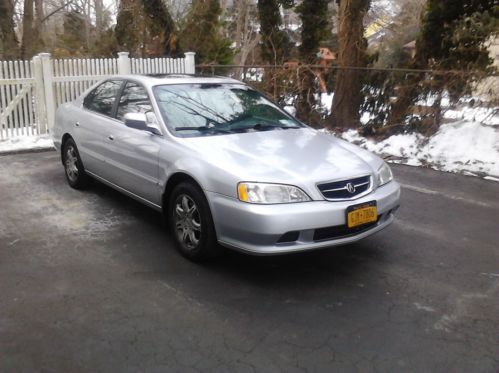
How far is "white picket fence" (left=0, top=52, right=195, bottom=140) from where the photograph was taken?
32.4 ft

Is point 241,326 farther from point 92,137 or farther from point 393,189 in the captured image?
point 92,137

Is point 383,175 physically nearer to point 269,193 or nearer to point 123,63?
point 269,193

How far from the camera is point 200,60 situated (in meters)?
18.0

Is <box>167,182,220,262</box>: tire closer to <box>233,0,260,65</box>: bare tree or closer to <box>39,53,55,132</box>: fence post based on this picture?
<box>39,53,55,132</box>: fence post

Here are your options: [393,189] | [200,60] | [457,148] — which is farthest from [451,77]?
[200,60]

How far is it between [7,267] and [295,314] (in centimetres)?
240

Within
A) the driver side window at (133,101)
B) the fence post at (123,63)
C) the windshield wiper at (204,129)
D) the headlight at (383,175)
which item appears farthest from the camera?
the fence post at (123,63)

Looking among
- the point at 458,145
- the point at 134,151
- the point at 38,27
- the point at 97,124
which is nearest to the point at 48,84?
the point at 97,124

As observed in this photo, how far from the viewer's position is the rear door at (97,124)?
18.4ft

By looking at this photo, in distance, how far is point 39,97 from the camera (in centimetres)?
1023

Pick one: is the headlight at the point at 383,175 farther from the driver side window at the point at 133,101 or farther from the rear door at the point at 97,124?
the rear door at the point at 97,124

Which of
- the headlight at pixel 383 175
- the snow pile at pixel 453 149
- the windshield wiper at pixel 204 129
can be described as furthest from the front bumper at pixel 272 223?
the snow pile at pixel 453 149

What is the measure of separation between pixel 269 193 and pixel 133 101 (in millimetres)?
2262

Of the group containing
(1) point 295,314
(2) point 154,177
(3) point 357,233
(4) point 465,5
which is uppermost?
(4) point 465,5
